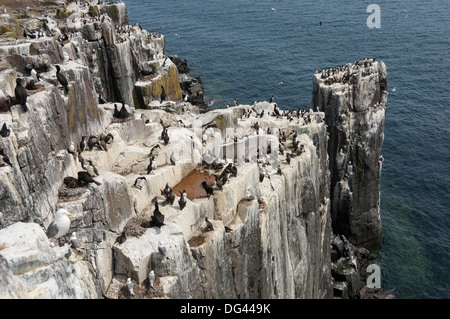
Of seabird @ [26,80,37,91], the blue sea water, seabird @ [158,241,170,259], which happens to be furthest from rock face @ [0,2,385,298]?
the blue sea water

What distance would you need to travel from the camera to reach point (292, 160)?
116 ft

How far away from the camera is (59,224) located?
1894 cm

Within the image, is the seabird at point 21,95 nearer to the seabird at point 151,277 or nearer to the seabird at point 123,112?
the seabird at point 151,277

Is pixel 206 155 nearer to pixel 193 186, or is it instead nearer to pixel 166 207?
pixel 193 186

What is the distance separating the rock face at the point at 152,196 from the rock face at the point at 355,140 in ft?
24.3

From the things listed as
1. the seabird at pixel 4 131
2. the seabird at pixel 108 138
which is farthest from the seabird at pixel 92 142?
the seabird at pixel 4 131

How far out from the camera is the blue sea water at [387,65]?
53656 millimetres

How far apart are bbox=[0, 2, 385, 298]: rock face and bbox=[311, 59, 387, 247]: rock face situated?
7396mm

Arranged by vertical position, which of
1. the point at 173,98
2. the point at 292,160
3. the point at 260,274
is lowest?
the point at 260,274

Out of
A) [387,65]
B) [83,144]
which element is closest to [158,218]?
[83,144]

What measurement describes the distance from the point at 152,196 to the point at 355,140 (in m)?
32.1

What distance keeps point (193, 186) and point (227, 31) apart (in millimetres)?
86518
